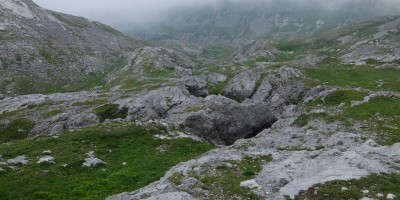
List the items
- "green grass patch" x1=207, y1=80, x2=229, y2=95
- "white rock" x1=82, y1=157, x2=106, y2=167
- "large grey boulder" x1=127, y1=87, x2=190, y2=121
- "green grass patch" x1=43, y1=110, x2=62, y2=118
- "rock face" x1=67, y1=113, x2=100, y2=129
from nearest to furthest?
"white rock" x1=82, y1=157, x2=106, y2=167
"rock face" x1=67, y1=113, x2=100, y2=129
"large grey boulder" x1=127, y1=87, x2=190, y2=121
"green grass patch" x1=43, y1=110, x2=62, y2=118
"green grass patch" x1=207, y1=80, x2=229, y2=95

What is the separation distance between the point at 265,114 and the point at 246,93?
20.7 meters

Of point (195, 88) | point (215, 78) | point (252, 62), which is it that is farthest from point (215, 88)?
point (252, 62)

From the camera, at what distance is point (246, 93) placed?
79375mm

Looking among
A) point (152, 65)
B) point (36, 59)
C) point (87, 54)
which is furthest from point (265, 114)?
point (87, 54)

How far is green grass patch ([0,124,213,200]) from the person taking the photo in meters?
31.8

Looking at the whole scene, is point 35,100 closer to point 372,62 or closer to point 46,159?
point 46,159

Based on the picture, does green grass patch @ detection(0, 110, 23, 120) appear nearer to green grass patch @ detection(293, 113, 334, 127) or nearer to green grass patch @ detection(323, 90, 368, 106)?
green grass patch @ detection(293, 113, 334, 127)

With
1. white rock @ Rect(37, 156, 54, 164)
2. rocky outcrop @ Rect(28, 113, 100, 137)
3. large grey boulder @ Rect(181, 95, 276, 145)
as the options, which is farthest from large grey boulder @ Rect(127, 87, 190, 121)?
white rock @ Rect(37, 156, 54, 164)

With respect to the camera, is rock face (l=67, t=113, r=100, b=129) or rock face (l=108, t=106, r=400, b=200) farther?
rock face (l=67, t=113, r=100, b=129)

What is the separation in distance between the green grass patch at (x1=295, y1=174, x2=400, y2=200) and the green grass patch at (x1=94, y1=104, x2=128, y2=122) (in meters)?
45.0

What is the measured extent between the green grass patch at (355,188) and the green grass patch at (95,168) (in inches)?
578

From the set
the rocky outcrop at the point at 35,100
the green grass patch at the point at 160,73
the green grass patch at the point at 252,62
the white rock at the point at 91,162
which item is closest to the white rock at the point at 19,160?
the white rock at the point at 91,162

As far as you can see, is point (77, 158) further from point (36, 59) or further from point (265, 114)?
point (36, 59)

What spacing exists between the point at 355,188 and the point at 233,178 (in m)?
8.34
